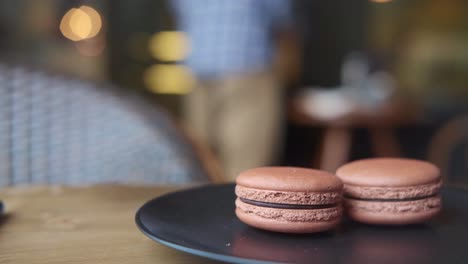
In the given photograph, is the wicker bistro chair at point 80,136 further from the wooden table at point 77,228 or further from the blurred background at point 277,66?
the wooden table at point 77,228

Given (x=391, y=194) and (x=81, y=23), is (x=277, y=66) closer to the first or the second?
(x=391, y=194)

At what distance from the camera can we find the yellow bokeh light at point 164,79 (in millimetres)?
3438

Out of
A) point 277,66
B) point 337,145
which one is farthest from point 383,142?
point 277,66

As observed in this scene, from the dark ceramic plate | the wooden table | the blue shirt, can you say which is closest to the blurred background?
the blue shirt

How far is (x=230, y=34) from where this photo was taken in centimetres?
170

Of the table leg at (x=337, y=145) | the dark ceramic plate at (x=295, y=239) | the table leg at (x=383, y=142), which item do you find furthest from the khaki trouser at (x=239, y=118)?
the dark ceramic plate at (x=295, y=239)

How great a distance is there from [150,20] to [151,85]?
37 cm

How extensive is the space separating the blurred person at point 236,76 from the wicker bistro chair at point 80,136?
0.88 m

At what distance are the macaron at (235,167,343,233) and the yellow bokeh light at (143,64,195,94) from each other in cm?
312

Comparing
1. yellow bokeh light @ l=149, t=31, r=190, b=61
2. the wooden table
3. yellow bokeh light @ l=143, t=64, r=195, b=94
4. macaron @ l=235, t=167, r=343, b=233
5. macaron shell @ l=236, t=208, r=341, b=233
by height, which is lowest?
yellow bokeh light @ l=143, t=64, r=195, b=94

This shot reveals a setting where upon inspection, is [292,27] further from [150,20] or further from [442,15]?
[442,15]

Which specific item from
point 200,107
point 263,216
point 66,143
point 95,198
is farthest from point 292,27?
point 263,216

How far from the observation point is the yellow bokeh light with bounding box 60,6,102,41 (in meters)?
3.33

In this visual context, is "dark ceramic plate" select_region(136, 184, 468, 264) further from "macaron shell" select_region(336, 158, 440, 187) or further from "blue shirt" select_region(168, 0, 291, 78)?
"blue shirt" select_region(168, 0, 291, 78)
